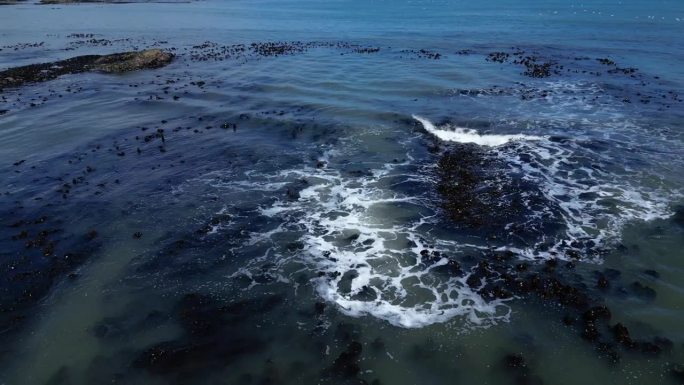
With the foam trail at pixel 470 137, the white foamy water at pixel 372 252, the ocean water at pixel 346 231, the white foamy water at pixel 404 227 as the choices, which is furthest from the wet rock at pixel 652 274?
the foam trail at pixel 470 137

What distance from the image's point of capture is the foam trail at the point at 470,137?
1081 inches

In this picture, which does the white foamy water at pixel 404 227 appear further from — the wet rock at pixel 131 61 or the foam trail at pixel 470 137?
the wet rock at pixel 131 61

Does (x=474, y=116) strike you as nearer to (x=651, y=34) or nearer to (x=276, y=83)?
(x=276, y=83)

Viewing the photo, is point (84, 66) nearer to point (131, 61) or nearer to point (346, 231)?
point (131, 61)

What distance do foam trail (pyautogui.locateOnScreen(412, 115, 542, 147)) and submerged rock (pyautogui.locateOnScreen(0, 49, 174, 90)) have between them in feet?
125

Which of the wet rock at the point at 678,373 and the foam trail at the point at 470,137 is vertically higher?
the foam trail at the point at 470,137

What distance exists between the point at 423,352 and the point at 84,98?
39086 mm

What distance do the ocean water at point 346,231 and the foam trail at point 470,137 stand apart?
0.17 meters

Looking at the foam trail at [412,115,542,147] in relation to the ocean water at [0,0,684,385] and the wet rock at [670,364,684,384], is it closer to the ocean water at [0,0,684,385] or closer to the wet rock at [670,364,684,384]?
the ocean water at [0,0,684,385]

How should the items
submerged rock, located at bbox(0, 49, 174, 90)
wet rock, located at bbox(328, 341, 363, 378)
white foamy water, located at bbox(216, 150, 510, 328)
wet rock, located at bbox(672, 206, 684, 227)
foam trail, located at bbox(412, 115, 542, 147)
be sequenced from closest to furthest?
wet rock, located at bbox(328, 341, 363, 378)
white foamy water, located at bbox(216, 150, 510, 328)
wet rock, located at bbox(672, 206, 684, 227)
foam trail, located at bbox(412, 115, 542, 147)
submerged rock, located at bbox(0, 49, 174, 90)

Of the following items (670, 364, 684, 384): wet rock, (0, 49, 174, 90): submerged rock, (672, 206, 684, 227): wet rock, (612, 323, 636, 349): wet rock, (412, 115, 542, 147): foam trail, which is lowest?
(670, 364, 684, 384): wet rock

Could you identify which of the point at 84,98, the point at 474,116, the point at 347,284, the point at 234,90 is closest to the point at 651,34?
the point at 474,116

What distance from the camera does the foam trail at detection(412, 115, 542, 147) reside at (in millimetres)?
27469

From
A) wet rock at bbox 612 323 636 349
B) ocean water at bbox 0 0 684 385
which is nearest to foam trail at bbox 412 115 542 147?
ocean water at bbox 0 0 684 385
